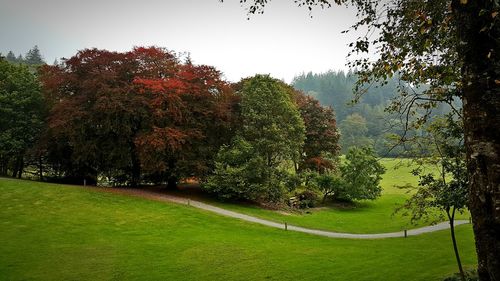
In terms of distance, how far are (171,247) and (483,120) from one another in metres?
17.4

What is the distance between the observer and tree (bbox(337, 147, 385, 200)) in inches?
1476

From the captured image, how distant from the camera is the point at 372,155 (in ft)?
129

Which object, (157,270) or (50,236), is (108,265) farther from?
(50,236)

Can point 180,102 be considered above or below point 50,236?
above

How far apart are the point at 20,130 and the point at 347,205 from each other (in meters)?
36.0

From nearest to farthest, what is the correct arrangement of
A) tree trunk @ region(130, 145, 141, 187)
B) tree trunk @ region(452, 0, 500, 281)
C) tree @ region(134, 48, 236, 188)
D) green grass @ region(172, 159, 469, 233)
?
tree trunk @ region(452, 0, 500, 281) < green grass @ region(172, 159, 469, 233) < tree @ region(134, 48, 236, 188) < tree trunk @ region(130, 145, 141, 187)

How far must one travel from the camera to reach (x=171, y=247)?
19062 millimetres

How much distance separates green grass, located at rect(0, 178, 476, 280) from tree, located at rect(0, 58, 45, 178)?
8533 mm

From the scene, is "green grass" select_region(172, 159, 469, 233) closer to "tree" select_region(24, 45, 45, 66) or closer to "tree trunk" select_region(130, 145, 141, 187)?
"tree trunk" select_region(130, 145, 141, 187)

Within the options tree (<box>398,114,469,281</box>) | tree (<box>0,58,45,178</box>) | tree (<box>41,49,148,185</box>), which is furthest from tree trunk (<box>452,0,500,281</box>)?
tree (<box>0,58,45,178</box>)

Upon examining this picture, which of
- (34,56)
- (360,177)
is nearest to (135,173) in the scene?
(360,177)

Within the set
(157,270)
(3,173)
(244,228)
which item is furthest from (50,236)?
(3,173)

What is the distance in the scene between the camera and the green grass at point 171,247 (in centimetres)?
1506

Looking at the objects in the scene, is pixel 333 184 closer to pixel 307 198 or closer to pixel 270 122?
pixel 307 198
